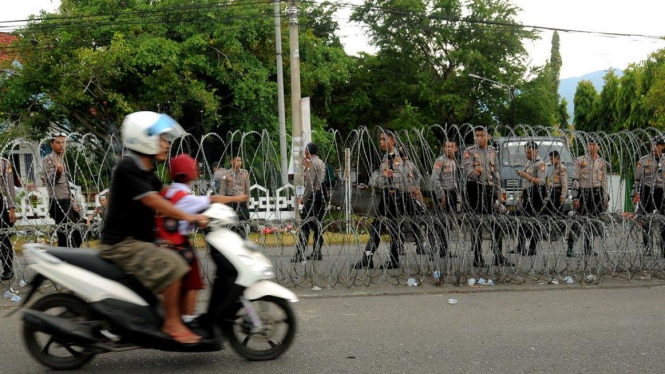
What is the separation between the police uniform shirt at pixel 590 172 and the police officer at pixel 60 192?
7073mm

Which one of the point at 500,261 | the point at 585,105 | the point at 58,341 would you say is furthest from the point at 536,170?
the point at 585,105

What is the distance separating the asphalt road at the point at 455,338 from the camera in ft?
16.3

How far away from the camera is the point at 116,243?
15.0 feet

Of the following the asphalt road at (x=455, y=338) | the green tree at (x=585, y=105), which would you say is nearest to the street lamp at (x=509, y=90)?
the green tree at (x=585, y=105)

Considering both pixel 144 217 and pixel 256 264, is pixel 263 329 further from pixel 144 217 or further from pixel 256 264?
pixel 144 217

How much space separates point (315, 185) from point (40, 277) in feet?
17.9

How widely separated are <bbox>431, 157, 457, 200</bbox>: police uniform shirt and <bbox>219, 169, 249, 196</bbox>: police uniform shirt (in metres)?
3.01

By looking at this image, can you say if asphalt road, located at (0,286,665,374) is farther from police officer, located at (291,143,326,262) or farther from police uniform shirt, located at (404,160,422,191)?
police officer, located at (291,143,326,262)

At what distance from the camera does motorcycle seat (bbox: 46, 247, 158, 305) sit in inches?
178

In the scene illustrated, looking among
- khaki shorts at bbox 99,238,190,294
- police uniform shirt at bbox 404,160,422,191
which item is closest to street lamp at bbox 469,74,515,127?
police uniform shirt at bbox 404,160,422,191

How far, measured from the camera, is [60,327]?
4.52 m

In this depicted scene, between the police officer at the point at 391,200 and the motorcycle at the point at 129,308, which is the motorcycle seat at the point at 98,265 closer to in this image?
the motorcycle at the point at 129,308

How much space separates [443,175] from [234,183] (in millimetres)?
3265

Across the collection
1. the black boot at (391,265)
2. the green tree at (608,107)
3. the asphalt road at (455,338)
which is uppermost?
the green tree at (608,107)
